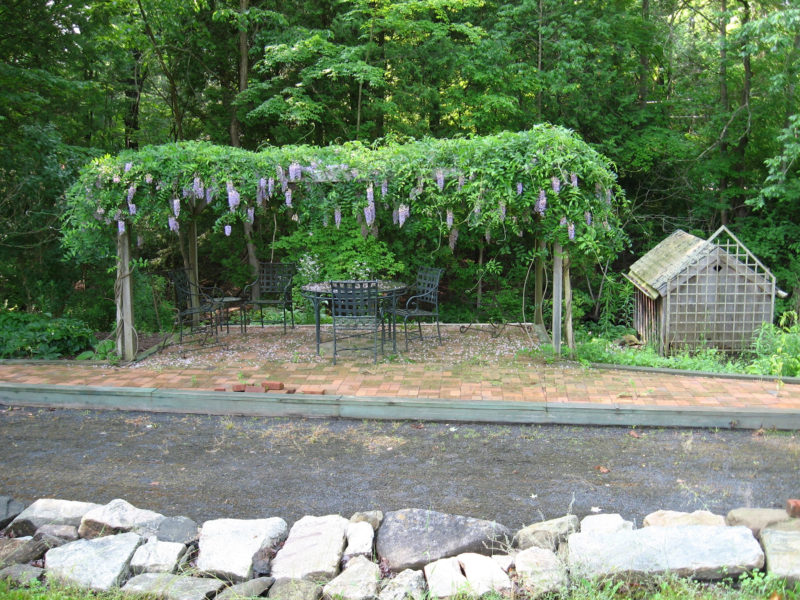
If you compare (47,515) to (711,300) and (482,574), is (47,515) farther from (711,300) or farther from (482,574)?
(711,300)

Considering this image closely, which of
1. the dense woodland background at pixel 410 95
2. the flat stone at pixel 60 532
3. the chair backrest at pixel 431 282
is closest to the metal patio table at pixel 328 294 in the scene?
the chair backrest at pixel 431 282

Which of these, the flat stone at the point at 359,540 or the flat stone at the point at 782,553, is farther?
the flat stone at the point at 359,540

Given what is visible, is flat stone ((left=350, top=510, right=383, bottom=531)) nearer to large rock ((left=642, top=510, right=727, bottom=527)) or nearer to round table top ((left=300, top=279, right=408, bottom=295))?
large rock ((left=642, top=510, right=727, bottom=527))

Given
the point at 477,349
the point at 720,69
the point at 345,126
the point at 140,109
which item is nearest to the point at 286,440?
the point at 477,349

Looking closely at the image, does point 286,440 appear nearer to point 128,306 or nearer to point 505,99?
point 128,306

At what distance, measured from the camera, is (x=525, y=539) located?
3.09m

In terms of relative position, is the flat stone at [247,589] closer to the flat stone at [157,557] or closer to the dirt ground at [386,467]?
the flat stone at [157,557]

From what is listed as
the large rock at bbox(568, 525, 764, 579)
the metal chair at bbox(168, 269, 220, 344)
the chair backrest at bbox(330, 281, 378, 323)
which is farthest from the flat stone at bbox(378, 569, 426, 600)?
the metal chair at bbox(168, 269, 220, 344)

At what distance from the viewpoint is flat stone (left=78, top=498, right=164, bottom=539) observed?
327 centimetres

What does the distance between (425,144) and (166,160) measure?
8.95ft

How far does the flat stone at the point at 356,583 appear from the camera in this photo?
8.78 feet

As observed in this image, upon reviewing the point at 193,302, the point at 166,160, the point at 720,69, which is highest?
the point at 720,69

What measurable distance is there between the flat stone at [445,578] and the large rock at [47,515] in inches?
75.2

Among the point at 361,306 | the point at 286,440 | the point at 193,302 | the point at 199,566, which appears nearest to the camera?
the point at 199,566
